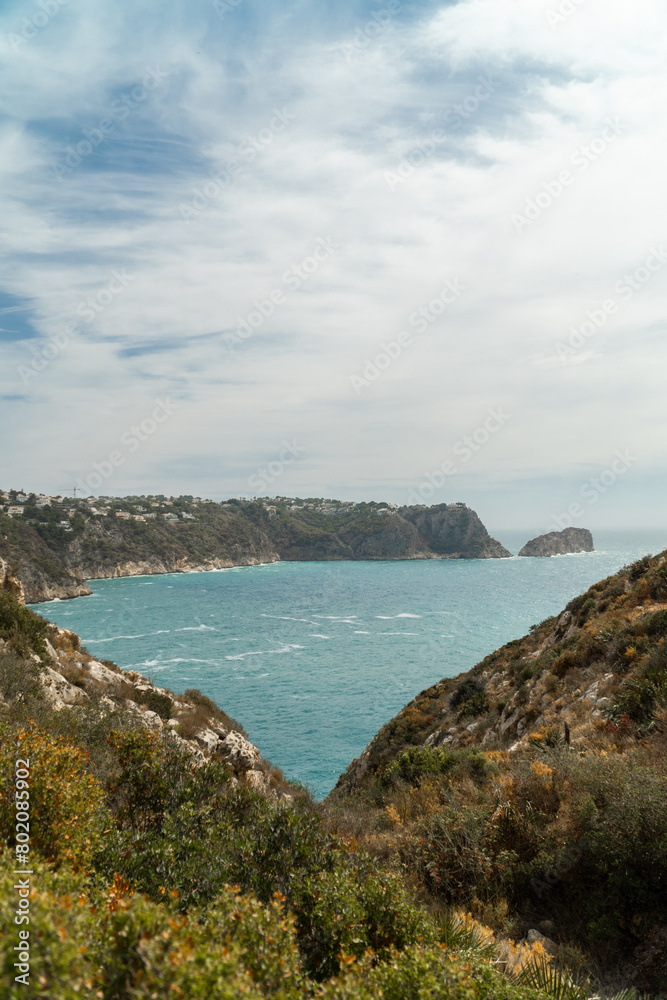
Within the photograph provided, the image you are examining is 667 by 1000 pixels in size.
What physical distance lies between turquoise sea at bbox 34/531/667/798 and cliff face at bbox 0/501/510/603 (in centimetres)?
667

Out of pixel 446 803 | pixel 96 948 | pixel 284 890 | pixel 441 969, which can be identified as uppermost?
pixel 96 948

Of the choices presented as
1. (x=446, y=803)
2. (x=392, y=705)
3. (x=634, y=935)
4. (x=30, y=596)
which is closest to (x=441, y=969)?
(x=634, y=935)

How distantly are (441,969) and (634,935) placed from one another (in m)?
4.45

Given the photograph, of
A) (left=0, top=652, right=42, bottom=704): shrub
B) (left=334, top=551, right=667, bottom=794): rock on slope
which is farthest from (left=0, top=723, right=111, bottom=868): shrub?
(left=334, top=551, right=667, bottom=794): rock on slope

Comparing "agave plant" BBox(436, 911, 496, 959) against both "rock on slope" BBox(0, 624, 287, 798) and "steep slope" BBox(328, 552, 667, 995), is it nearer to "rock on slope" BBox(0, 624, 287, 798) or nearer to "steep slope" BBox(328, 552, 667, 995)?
"steep slope" BBox(328, 552, 667, 995)

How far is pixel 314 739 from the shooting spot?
113ft

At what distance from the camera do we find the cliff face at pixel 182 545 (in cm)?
9962

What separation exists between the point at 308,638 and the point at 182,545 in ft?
313

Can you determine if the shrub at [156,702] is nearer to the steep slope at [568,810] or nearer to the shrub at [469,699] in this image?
the steep slope at [568,810]

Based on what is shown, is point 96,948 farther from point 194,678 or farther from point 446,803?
point 194,678

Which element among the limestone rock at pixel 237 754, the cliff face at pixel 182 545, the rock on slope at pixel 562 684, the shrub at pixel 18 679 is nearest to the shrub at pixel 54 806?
the shrub at pixel 18 679

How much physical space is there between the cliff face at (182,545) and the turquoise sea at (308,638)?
6.67 meters

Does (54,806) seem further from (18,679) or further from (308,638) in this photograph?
(308,638)

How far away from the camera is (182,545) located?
151 meters
